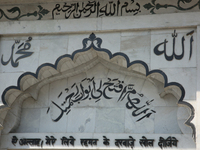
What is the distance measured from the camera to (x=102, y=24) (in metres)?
4.34

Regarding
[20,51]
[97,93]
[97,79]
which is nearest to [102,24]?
[97,79]

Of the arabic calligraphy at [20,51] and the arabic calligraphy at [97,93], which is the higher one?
the arabic calligraphy at [20,51]

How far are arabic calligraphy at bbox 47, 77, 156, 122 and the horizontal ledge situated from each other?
0.65m

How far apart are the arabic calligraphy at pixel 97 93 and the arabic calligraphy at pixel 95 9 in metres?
0.80

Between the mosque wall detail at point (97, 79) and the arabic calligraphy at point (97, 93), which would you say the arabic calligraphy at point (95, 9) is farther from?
the arabic calligraphy at point (97, 93)

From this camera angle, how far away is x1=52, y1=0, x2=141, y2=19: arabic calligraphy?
4355 mm

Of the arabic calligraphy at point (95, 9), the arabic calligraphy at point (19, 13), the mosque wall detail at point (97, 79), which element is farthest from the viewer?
the arabic calligraphy at point (19, 13)

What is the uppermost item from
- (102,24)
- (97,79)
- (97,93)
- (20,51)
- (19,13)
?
(19,13)

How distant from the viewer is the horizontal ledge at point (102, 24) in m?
4.16

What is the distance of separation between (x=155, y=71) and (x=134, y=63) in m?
0.26

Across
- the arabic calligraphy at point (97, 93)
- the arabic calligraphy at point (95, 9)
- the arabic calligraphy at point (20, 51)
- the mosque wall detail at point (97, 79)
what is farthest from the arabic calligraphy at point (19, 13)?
the arabic calligraphy at point (97, 93)

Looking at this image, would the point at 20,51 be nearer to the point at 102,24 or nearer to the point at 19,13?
the point at 19,13

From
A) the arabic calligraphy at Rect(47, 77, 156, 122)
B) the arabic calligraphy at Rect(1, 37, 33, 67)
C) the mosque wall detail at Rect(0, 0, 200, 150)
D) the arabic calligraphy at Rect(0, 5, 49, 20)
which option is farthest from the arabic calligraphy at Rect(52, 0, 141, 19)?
the arabic calligraphy at Rect(47, 77, 156, 122)

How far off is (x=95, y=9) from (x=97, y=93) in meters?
1.01
